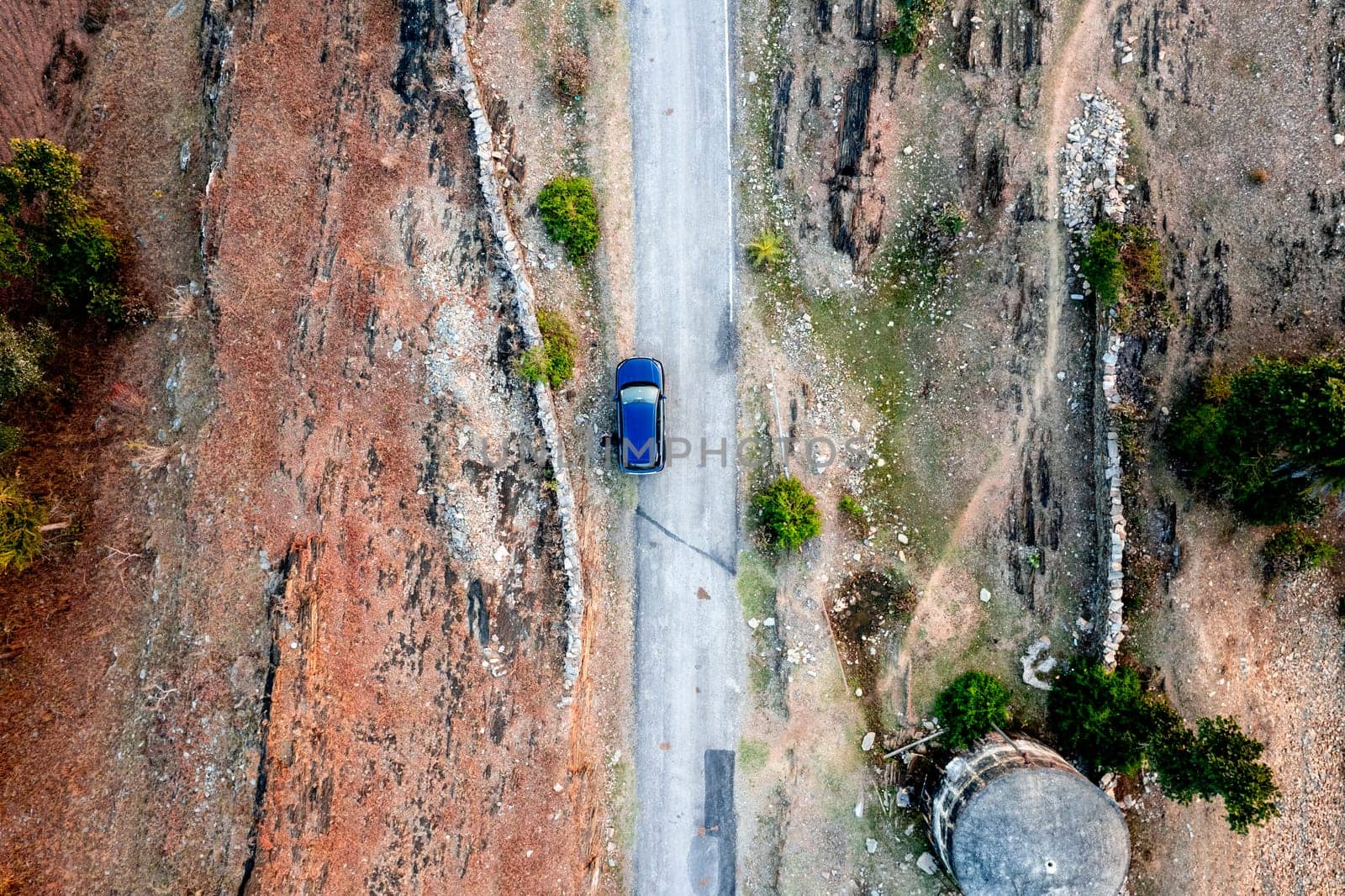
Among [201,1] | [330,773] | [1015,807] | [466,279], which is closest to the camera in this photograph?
[1015,807]

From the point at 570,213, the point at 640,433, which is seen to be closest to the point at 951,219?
the point at 640,433

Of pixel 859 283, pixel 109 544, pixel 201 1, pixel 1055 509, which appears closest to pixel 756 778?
pixel 1055 509

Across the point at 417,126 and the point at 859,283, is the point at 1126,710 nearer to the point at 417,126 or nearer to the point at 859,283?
the point at 859,283

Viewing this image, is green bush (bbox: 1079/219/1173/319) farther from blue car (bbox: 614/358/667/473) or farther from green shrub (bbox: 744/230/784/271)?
blue car (bbox: 614/358/667/473)

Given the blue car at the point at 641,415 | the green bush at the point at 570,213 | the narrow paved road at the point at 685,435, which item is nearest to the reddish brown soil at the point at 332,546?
the green bush at the point at 570,213

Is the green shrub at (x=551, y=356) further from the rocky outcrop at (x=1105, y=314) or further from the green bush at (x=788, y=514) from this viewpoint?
the rocky outcrop at (x=1105, y=314)

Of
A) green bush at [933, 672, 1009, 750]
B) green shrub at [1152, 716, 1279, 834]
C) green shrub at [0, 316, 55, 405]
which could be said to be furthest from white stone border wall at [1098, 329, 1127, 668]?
green shrub at [0, 316, 55, 405]
